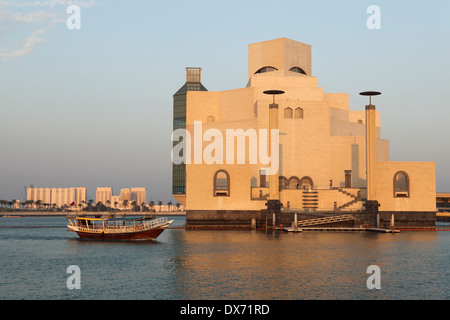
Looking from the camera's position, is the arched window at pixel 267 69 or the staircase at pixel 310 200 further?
the arched window at pixel 267 69

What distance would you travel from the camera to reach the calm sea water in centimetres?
3156

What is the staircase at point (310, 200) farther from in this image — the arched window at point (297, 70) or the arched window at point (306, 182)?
the arched window at point (297, 70)

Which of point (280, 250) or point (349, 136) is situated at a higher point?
point (349, 136)

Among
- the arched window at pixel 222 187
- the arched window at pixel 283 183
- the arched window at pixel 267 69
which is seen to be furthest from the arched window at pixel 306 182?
the arched window at pixel 267 69

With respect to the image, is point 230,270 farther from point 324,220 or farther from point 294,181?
point 294,181

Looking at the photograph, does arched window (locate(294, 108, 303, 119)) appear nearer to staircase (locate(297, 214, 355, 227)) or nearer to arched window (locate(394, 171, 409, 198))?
arched window (locate(394, 171, 409, 198))

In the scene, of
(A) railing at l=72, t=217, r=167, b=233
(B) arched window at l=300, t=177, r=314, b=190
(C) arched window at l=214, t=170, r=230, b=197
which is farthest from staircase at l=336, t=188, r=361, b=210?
(A) railing at l=72, t=217, r=167, b=233

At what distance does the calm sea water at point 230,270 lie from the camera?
31562mm

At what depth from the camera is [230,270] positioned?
3956 centimetres

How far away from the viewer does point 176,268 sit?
41250 mm

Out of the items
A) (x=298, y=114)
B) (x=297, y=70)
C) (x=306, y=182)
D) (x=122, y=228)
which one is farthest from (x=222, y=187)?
(x=297, y=70)
